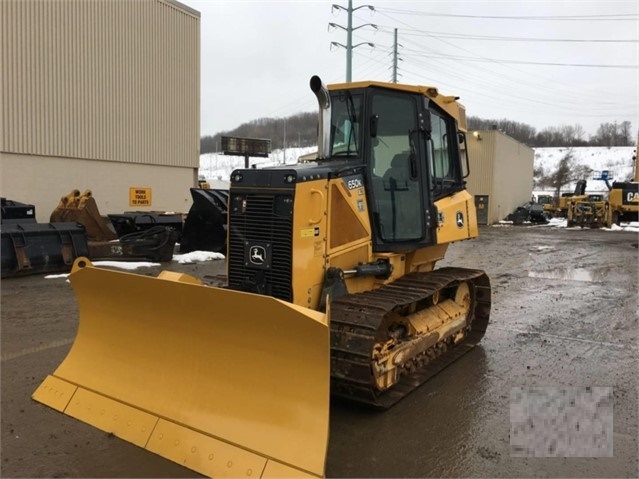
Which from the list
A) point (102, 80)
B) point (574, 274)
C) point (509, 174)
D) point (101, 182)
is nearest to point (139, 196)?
point (101, 182)

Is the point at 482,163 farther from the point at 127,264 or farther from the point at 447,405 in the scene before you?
the point at 447,405

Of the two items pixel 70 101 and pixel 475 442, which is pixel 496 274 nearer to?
pixel 475 442

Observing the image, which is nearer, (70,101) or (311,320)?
(311,320)

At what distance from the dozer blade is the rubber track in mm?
673

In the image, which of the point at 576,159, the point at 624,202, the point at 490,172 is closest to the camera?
the point at 624,202

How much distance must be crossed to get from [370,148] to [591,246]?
18303 millimetres

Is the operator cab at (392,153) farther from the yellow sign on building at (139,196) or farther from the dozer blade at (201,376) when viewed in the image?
the yellow sign on building at (139,196)

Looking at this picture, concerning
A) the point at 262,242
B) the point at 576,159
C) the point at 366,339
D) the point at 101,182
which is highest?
the point at 576,159

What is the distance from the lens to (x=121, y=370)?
4.20 metres

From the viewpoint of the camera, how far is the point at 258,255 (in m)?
4.53

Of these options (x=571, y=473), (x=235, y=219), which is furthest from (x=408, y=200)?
(x=571, y=473)

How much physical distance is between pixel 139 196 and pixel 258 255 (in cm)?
1539

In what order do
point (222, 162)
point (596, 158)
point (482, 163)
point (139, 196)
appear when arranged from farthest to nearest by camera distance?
point (222, 162) → point (596, 158) → point (482, 163) → point (139, 196)

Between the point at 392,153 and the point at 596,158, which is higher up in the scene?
the point at 596,158
